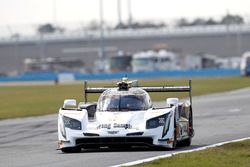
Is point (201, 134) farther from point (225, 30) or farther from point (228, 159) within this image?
point (225, 30)

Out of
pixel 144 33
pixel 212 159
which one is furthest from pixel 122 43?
pixel 212 159

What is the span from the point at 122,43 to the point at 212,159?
12437 centimetres

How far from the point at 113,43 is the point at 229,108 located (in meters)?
104

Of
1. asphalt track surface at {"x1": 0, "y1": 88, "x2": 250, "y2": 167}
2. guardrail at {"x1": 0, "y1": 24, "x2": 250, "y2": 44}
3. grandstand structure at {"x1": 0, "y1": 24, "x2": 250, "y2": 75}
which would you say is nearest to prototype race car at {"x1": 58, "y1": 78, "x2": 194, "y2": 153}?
asphalt track surface at {"x1": 0, "y1": 88, "x2": 250, "y2": 167}

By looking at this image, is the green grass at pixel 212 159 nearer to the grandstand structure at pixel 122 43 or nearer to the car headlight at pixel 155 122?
the car headlight at pixel 155 122

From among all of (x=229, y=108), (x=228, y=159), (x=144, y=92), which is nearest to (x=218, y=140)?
(x=144, y=92)

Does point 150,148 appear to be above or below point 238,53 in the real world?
above

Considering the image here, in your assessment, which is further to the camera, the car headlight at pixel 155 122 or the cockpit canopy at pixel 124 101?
the cockpit canopy at pixel 124 101

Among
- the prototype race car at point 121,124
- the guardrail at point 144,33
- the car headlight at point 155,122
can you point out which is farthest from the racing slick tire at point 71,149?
the guardrail at point 144,33

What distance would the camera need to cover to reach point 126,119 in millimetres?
18562

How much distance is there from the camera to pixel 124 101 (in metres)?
19.4

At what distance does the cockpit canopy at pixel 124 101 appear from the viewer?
63.2ft

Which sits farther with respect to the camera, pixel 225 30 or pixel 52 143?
pixel 225 30

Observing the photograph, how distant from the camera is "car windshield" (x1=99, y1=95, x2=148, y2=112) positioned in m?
19.2
